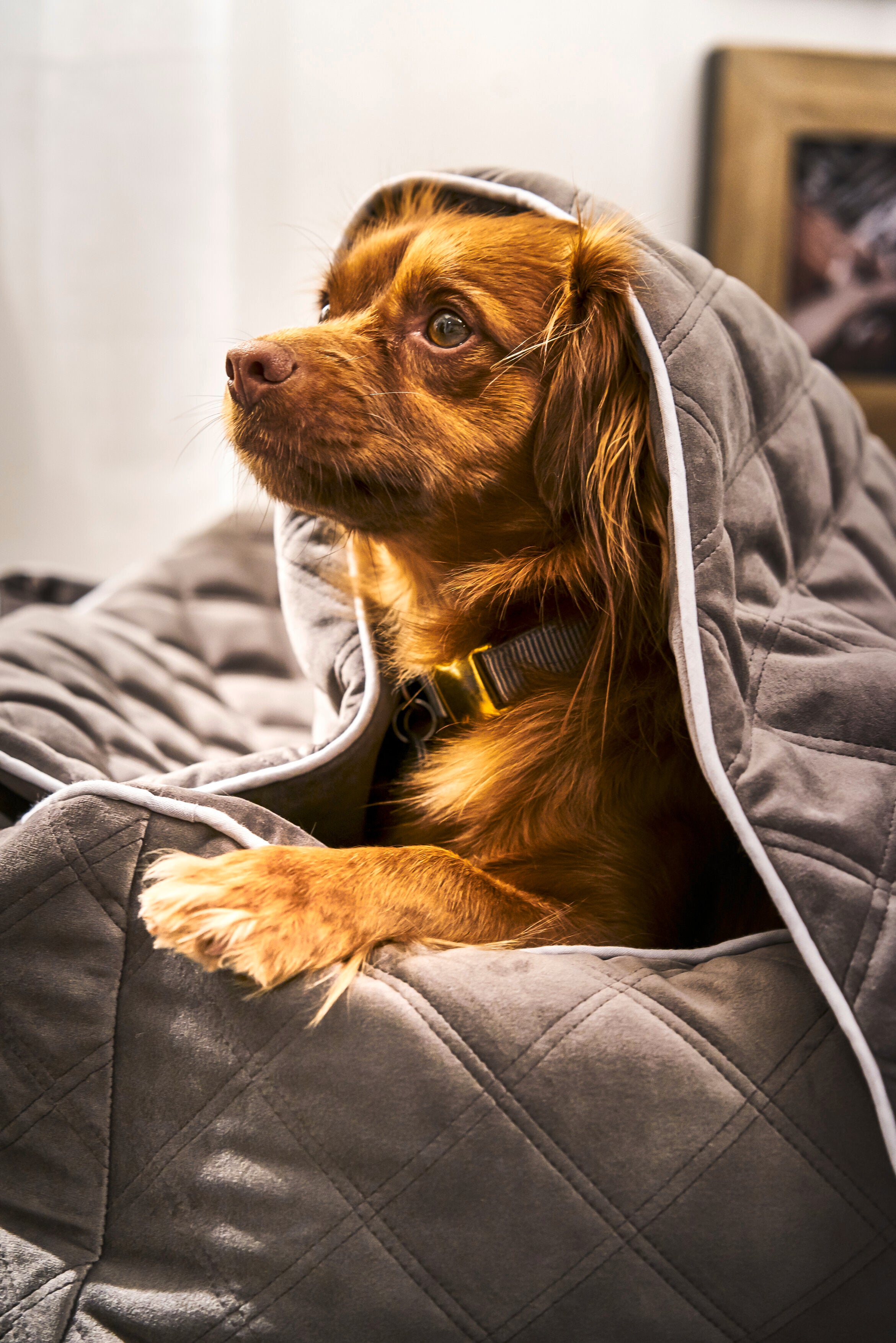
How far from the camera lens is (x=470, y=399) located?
40.8 inches

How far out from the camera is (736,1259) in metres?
0.75

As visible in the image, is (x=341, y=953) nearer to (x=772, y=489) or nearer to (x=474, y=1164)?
(x=474, y=1164)

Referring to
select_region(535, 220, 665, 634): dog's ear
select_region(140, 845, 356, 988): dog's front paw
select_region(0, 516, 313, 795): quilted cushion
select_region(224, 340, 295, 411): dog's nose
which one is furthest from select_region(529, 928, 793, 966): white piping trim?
select_region(224, 340, 295, 411): dog's nose

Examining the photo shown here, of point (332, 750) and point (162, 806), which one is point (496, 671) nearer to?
point (332, 750)

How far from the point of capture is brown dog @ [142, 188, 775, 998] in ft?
3.21

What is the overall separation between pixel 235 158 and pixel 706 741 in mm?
2055

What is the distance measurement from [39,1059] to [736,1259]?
58 centimetres

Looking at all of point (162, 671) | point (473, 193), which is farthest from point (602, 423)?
point (162, 671)

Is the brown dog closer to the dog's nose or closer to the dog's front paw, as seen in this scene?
the dog's nose

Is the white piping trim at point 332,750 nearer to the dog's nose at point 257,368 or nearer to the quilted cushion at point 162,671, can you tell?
the quilted cushion at point 162,671

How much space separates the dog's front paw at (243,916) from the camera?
2.51 ft

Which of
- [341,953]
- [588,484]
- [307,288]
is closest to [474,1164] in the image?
[341,953]

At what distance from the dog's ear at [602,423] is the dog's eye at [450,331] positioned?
0.09 meters

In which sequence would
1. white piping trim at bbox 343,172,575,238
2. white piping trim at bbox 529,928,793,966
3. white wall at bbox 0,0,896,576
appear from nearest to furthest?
white piping trim at bbox 529,928,793,966, white piping trim at bbox 343,172,575,238, white wall at bbox 0,0,896,576
